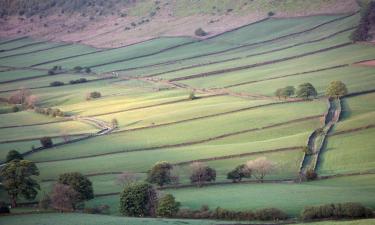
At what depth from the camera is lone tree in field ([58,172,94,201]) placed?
7006 cm

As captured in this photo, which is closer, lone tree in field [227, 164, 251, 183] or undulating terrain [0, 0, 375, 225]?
undulating terrain [0, 0, 375, 225]

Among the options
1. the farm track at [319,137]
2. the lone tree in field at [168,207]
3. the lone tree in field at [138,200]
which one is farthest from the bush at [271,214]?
the farm track at [319,137]

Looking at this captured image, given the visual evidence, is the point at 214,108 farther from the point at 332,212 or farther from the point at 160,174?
the point at 332,212

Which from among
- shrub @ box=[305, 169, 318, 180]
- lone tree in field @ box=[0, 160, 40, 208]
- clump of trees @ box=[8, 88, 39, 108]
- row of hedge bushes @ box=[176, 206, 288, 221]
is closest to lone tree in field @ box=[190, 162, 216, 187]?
row of hedge bushes @ box=[176, 206, 288, 221]

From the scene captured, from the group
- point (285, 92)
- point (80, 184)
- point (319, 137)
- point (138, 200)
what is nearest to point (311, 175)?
point (319, 137)

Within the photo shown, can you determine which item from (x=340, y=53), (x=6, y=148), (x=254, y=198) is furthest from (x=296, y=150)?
(x=340, y=53)

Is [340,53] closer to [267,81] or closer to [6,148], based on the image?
[267,81]

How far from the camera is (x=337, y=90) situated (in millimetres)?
108000

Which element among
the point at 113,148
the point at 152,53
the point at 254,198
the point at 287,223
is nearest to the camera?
the point at 287,223

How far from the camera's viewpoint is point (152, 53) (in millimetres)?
176625

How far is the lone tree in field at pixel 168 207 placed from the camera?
63.0m

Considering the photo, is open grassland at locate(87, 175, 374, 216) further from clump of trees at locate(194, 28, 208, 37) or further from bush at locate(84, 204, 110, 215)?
clump of trees at locate(194, 28, 208, 37)

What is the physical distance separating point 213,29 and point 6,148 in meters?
102

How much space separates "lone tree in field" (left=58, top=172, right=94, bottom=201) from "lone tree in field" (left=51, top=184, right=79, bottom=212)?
1449 millimetres
